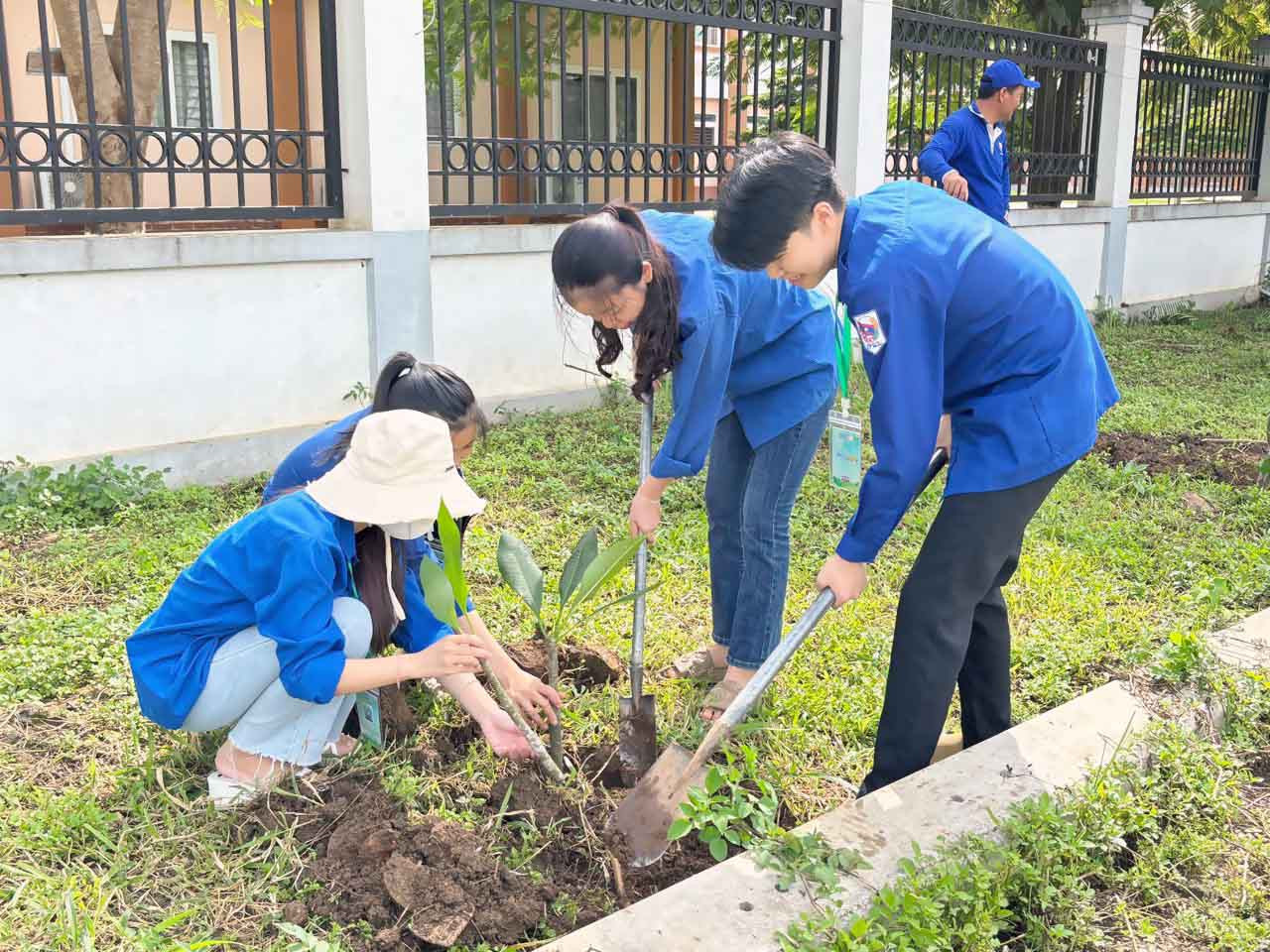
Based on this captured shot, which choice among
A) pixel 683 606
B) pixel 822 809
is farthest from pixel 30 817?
pixel 683 606

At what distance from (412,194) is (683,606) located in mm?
2916

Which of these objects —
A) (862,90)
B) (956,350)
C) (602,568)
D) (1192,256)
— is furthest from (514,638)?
(1192,256)

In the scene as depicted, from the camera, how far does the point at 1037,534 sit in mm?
4500

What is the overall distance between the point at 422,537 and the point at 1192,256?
36.9 ft

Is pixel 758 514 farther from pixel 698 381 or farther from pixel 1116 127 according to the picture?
pixel 1116 127

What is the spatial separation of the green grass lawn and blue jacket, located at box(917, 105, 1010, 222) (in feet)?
5.84

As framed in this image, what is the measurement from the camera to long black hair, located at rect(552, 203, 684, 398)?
8.13 feet

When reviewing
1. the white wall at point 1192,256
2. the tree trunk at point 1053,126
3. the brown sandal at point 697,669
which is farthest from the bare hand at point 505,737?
the white wall at point 1192,256

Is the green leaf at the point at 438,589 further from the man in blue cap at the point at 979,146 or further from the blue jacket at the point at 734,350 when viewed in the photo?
the man in blue cap at the point at 979,146

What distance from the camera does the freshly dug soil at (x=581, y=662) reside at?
10.4ft

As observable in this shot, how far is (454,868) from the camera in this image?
85.9 inches

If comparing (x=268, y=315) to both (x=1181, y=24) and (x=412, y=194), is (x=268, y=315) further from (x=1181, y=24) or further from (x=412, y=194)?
(x=1181, y=24)

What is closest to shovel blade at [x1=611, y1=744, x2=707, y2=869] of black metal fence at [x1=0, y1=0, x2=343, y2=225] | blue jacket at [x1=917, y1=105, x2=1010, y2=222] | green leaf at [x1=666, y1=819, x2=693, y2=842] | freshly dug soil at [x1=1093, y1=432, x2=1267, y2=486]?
green leaf at [x1=666, y1=819, x2=693, y2=842]

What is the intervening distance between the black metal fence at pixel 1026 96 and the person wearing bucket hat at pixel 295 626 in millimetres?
6923
